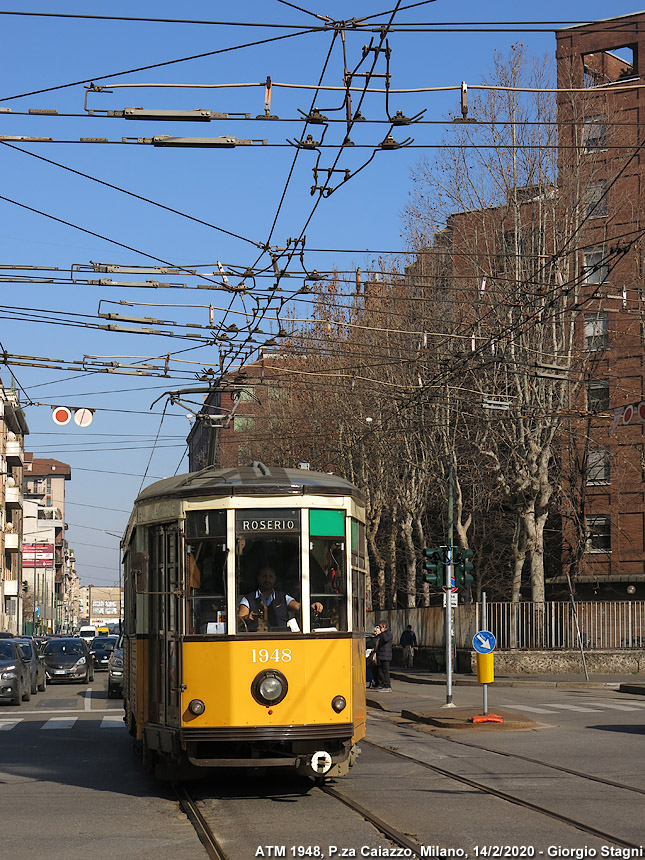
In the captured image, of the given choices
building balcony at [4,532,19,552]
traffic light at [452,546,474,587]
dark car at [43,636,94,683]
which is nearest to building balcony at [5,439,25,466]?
building balcony at [4,532,19,552]

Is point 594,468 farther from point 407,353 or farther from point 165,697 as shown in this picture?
point 165,697

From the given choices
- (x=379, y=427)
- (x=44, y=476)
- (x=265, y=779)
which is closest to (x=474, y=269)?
(x=379, y=427)

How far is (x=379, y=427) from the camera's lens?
141ft

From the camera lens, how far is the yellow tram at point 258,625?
426 inches

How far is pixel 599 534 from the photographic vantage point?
45656mm

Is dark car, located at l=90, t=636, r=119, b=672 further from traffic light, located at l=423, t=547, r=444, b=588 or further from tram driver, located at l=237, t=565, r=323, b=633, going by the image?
tram driver, located at l=237, t=565, r=323, b=633

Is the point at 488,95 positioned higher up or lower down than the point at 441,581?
higher up

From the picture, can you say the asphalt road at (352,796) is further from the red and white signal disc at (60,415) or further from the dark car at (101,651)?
the dark car at (101,651)

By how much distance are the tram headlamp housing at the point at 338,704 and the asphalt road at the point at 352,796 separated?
0.78 metres

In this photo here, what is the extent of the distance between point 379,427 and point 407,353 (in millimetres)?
5476

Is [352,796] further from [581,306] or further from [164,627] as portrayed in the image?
[581,306]

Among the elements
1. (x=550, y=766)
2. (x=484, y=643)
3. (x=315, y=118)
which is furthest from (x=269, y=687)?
(x=484, y=643)

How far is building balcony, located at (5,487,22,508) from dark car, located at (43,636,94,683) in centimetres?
4933

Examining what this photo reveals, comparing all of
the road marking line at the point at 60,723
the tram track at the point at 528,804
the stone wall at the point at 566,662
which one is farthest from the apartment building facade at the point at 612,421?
the tram track at the point at 528,804
